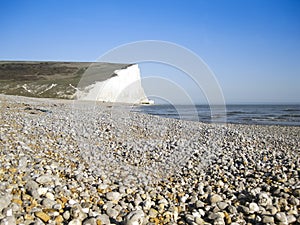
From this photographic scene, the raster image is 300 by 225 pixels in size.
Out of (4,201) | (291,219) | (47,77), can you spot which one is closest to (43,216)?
(4,201)

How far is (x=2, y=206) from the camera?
3.15m

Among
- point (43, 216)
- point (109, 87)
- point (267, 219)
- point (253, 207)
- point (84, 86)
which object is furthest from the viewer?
point (84, 86)

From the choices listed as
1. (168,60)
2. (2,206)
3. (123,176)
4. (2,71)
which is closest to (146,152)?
(123,176)

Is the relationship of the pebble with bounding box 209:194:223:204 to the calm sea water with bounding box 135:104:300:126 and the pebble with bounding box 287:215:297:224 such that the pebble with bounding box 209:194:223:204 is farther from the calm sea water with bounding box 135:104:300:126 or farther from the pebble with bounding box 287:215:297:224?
the calm sea water with bounding box 135:104:300:126

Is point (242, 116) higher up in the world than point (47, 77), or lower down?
lower down

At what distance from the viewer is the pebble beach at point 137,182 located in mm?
3367

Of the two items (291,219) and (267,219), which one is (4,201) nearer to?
(267,219)

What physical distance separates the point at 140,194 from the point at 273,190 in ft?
6.95

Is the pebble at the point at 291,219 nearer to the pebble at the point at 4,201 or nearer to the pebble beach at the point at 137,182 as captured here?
the pebble beach at the point at 137,182

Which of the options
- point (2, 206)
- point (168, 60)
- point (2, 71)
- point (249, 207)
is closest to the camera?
point (2, 206)

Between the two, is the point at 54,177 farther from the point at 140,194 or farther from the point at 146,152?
the point at 146,152

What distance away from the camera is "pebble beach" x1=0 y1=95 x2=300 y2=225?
3367 millimetres

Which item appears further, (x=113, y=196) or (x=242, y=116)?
(x=242, y=116)

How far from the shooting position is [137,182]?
4.62 m
